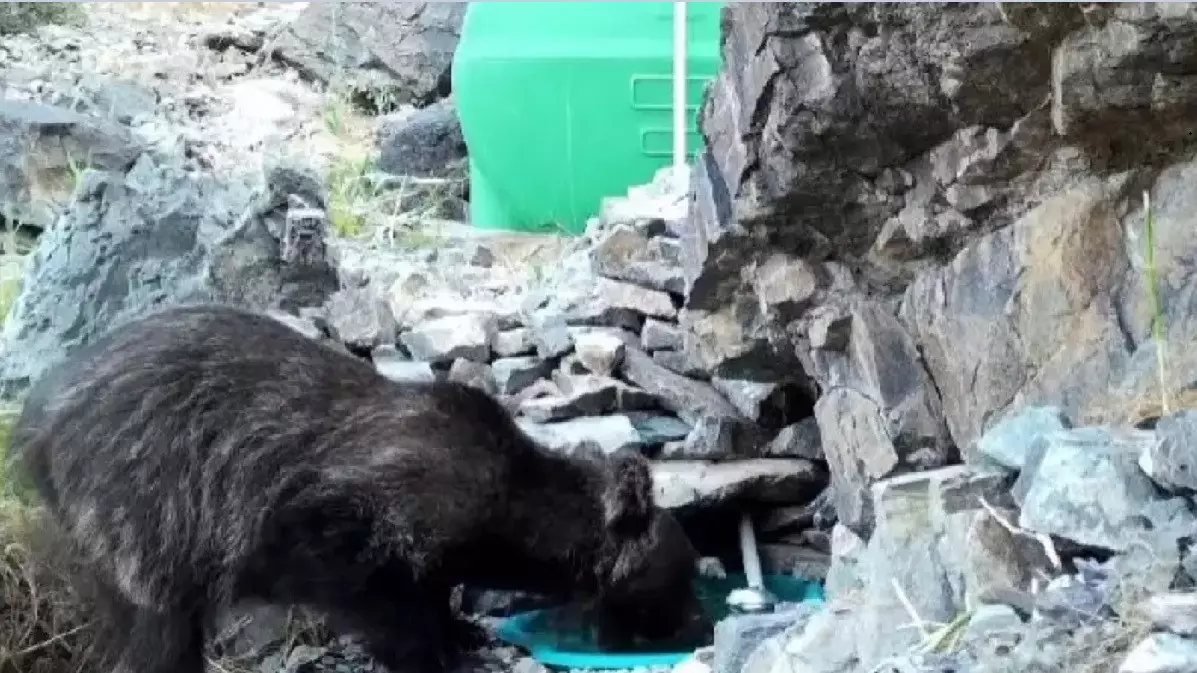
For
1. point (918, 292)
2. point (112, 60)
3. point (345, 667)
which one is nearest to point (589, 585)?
point (345, 667)

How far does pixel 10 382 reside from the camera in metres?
4.87

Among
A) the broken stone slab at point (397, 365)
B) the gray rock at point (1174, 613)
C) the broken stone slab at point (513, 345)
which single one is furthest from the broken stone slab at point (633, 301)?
the gray rock at point (1174, 613)

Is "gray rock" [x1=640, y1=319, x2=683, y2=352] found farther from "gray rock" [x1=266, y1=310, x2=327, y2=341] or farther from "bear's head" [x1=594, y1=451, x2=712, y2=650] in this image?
"gray rock" [x1=266, y1=310, x2=327, y2=341]

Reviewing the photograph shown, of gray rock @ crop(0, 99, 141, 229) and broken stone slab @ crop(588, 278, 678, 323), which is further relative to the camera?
gray rock @ crop(0, 99, 141, 229)

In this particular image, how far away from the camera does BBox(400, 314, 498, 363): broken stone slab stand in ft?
17.7

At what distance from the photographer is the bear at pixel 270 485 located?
12.6 feet

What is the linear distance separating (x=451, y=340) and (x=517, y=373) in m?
0.27

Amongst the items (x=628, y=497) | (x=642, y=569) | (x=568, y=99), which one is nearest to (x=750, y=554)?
(x=642, y=569)

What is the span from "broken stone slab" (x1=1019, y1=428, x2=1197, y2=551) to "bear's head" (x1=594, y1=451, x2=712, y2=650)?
1.75m

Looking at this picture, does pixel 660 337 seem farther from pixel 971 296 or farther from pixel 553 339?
pixel 971 296

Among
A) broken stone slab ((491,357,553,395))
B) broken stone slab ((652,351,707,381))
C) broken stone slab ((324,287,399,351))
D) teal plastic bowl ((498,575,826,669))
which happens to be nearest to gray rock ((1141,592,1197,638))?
teal plastic bowl ((498,575,826,669))

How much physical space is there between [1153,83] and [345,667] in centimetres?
251

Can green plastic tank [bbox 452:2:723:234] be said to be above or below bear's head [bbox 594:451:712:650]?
above

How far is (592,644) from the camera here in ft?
14.4
